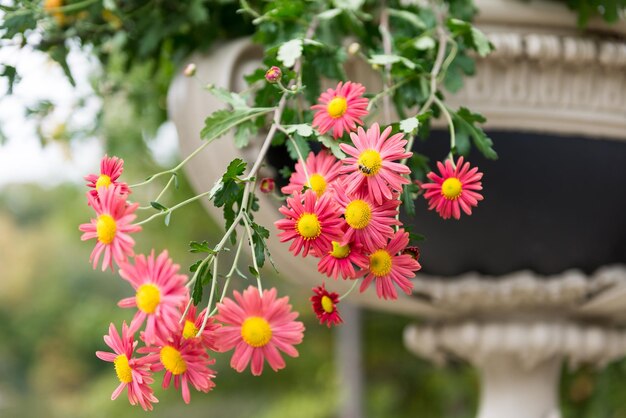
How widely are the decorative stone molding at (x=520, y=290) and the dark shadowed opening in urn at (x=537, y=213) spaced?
0.01m

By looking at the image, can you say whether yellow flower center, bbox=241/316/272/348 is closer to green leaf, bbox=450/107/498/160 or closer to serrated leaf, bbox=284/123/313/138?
serrated leaf, bbox=284/123/313/138

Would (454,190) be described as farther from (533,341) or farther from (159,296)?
(533,341)

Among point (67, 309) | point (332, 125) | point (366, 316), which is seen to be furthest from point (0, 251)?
point (332, 125)

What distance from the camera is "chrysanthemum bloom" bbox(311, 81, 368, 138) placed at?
0.58m

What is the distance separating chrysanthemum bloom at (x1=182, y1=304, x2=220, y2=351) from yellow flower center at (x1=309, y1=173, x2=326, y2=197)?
0.12m

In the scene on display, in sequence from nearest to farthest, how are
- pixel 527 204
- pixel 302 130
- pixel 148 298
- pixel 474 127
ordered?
pixel 148 298
pixel 302 130
pixel 474 127
pixel 527 204

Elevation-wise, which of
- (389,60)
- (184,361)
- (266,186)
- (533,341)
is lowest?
(533,341)

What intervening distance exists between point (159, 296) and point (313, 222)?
11cm

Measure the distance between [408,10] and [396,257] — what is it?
0.39m

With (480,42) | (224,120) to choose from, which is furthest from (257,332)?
(480,42)

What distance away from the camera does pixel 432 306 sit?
1039 mm

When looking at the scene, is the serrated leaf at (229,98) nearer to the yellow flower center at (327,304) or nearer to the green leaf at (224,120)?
the green leaf at (224,120)

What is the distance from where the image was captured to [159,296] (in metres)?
0.49

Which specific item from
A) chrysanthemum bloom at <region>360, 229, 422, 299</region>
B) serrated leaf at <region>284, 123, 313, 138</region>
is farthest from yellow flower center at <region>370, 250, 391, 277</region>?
serrated leaf at <region>284, 123, 313, 138</region>
